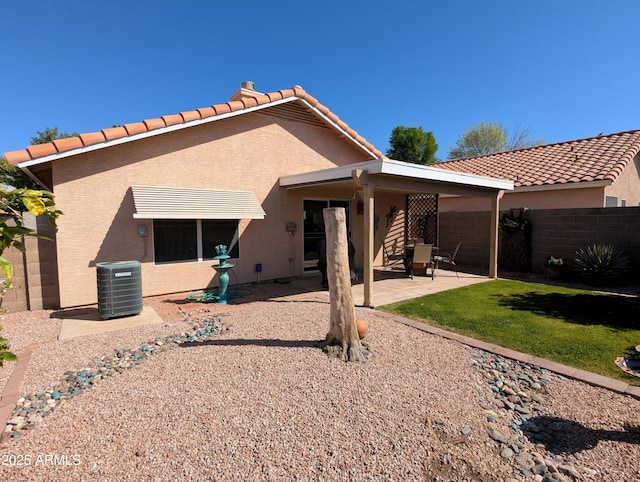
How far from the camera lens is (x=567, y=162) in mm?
16672

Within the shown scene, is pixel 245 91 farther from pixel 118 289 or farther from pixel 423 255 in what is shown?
pixel 423 255

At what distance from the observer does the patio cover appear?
8547mm

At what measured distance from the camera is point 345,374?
198 inches

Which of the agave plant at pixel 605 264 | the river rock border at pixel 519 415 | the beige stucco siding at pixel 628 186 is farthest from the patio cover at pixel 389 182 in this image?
the beige stucco siding at pixel 628 186

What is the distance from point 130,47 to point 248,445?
53.5 feet

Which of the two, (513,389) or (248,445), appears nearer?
(248,445)

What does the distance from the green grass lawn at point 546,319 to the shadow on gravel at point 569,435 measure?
159 centimetres

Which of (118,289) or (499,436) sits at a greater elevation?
(118,289)

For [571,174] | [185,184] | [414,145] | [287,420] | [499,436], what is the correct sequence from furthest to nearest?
[414,145]
[571,174]
[185,184]
[287,420]
[499,436]

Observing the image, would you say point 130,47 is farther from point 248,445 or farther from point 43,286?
point 248,445

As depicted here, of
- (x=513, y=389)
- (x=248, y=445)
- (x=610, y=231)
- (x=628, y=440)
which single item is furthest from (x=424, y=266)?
(x=248, y=445)

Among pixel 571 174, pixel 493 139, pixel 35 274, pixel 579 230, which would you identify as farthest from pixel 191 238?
pixel 493 139

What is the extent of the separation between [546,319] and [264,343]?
6.67 m

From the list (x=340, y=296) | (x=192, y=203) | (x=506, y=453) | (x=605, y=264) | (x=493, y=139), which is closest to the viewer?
(x=506, y=453)
